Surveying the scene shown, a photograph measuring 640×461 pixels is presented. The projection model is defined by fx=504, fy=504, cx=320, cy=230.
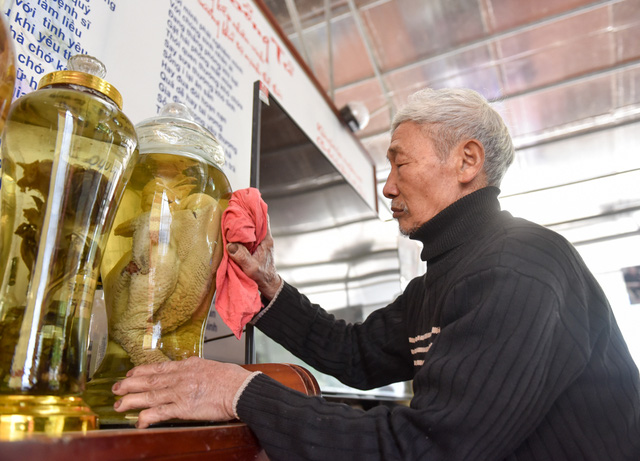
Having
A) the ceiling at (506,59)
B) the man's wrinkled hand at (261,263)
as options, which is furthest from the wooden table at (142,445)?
the ceiling at (506,59)

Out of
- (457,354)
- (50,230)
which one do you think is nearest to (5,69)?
(50,230)

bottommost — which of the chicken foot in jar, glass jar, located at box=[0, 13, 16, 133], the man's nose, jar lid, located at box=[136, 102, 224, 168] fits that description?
the chicken foot in jar

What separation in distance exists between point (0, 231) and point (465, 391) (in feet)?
1.75

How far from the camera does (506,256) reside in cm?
73

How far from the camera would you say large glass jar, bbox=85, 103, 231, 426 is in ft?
1.96

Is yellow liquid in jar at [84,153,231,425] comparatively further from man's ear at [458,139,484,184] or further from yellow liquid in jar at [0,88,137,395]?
man's ear at [458,139,484,184]

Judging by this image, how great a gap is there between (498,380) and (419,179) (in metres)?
0.54

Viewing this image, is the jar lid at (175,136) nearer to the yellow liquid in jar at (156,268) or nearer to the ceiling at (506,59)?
the yellow liquid in jar at (156,268)

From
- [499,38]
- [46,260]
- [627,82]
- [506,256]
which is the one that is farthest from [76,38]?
[627,82]

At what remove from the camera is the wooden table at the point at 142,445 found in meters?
0.28

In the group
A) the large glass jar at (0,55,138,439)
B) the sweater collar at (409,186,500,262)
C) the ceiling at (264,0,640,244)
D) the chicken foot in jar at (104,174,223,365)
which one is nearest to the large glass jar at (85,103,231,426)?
the chicken foot in jar at (104,174,223,365)

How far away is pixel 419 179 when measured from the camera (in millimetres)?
1077

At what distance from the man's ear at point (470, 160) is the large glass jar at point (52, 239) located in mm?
775

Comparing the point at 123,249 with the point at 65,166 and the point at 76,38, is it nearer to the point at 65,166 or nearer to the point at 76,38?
the point at 65,166
